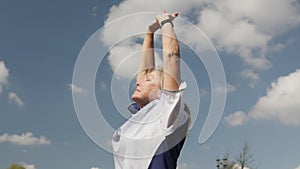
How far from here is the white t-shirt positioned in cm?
310

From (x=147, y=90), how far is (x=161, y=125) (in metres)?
0.40

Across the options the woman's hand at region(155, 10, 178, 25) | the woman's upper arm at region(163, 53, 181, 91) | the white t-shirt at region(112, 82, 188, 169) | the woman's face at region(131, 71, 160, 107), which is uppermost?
the woman's hand at region(155, 10, 178, 25)

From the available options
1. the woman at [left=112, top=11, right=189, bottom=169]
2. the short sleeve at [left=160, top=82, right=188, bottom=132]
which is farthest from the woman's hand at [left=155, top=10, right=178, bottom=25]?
the short sleeve at [left=160, top=82, right=188, bottom=132]

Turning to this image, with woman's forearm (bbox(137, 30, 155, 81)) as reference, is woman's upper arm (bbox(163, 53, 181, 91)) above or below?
below

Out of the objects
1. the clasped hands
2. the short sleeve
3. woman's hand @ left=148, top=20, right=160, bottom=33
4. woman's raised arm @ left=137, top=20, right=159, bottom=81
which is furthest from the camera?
woman's raised arm @ left=137, top=20, right=159, bottom=81

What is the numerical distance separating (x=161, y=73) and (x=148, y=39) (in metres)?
0.37

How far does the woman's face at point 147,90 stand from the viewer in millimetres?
3441

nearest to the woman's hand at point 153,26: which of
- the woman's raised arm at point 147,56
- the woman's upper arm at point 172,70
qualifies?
the woman's raised arm at point 147,56

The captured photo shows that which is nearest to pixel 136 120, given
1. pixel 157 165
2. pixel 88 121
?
pixel 157 165

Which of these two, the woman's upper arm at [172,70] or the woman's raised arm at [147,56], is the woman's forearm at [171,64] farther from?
the woman's raised arm at [147,56]

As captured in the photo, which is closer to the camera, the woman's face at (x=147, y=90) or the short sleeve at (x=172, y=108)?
the short sleeve at (x=172, y=108)

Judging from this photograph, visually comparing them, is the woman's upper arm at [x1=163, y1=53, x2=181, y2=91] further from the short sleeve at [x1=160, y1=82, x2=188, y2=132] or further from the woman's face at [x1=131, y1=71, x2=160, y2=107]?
the woman's face at [x1=131, y1=71, x2=160, y2=107]

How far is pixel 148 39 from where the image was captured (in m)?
3.68

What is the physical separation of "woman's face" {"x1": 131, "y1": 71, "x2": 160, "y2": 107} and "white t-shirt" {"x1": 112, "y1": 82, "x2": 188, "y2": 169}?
0.12 metres
